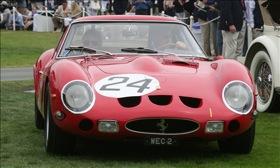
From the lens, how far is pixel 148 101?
5.57 metres

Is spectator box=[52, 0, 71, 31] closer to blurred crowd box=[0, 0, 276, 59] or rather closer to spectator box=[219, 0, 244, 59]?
blurred crowd box=[0, 0, 276, 59]

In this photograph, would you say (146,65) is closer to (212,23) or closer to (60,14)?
(212,23)

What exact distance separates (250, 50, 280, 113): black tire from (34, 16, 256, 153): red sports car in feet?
7.77

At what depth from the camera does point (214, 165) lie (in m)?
5.62

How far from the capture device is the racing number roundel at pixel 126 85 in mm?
5629

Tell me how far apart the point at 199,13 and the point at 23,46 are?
7.82 m

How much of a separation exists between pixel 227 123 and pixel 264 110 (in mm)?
3351

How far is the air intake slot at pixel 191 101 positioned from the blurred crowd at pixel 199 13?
3474 mm

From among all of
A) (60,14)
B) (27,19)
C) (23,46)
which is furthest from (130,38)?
(27,19)

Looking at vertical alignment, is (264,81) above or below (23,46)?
above

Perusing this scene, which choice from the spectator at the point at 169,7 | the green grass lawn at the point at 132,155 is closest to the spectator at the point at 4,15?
the spectator at the point at 169,7

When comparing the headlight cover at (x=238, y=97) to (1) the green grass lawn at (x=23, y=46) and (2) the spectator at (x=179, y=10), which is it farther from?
(2) the spectator at (x=179, y=10)

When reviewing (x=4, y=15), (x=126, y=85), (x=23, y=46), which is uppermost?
(x=126, y=85)

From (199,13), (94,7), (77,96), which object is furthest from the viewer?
(94,7)
